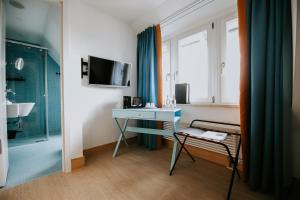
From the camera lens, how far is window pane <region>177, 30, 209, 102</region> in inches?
87.9

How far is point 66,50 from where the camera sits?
5.70ft

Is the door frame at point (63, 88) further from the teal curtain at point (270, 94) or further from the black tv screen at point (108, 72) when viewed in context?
the teal curtain at point (270, 94)

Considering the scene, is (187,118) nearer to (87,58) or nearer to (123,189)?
(123,189)

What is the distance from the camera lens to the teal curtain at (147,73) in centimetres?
258

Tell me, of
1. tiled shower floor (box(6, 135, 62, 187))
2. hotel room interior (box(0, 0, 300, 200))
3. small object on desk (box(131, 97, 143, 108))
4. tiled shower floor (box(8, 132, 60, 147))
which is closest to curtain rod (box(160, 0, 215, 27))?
hotel room interior (box(0, 0, 300, 200))

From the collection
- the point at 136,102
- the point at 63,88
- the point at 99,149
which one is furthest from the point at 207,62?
the point at 99,149

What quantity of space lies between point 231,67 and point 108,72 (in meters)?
1.98

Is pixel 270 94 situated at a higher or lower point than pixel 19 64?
lower

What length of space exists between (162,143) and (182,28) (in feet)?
7.47

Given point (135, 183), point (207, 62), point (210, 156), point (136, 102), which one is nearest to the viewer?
point (135, 183)

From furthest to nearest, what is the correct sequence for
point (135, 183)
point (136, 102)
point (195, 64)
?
point (136, 102)
point (195, 64)
point (135, 183)

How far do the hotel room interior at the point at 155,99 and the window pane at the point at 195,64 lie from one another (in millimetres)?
18

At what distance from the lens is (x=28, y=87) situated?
3.39 m

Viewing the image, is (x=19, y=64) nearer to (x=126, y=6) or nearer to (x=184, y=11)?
(x=126, y=6)
